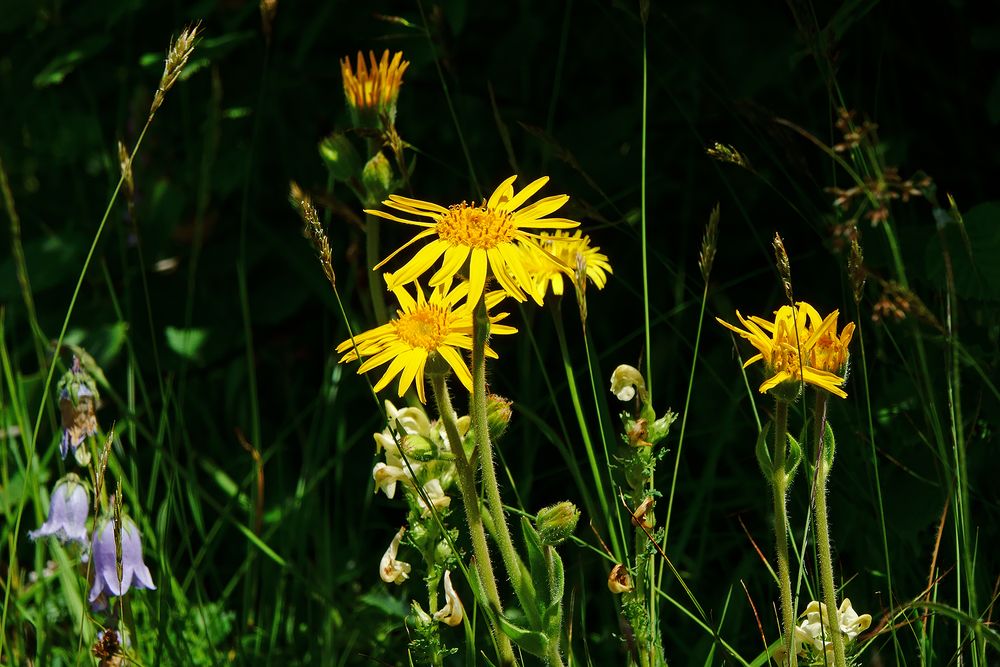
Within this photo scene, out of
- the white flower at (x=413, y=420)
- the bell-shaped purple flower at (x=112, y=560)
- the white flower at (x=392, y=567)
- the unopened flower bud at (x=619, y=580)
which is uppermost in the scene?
the white flower at (x=413, y=420)

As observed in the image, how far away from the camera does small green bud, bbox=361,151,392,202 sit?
1447mm

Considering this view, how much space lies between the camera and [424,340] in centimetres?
116

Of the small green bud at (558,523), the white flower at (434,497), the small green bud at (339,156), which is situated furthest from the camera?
the small green bud at (339,156)

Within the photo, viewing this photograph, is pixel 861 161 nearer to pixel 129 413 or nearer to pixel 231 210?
pixel 129 413

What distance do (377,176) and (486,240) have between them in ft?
1.28

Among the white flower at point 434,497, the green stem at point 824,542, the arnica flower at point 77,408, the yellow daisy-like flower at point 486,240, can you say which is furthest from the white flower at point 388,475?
the green stem at point 824,542

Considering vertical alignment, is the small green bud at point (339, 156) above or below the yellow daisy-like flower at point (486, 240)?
above

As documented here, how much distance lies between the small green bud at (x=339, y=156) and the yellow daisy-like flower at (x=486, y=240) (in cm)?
37

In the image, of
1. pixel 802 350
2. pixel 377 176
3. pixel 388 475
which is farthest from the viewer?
pixel 377 176

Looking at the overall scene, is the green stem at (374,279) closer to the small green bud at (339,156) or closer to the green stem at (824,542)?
the small green bud at (339,156)

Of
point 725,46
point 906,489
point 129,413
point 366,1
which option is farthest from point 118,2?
point 906,489

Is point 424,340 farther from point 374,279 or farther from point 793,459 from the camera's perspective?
point 793,459

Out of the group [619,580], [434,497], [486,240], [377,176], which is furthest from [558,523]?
[377,176]

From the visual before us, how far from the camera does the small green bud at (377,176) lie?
1.45 metres
